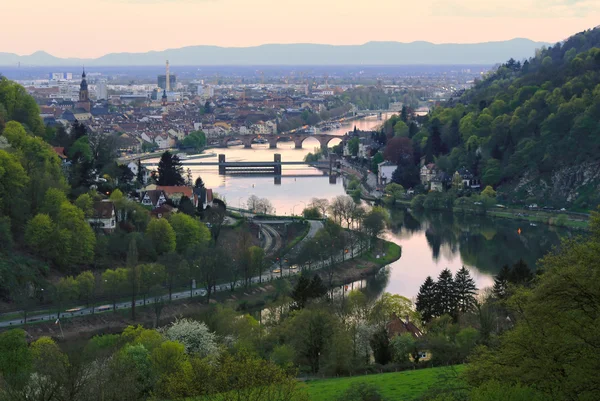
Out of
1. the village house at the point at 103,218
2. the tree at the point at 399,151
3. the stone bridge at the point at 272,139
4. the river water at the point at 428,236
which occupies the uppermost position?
the village house at the point at 103,218

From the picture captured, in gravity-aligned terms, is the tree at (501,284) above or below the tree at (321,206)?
above

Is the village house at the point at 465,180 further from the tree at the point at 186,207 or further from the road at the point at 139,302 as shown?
the road at the point at 139,302

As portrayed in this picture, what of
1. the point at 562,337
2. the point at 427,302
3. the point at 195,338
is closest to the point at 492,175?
the point at 427,302

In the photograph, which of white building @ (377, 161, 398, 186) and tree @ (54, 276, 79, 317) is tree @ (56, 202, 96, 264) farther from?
white building @ (377, 161, 398, 186)

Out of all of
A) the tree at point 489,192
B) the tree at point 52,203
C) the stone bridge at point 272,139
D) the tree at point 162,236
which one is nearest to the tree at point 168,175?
the tree at point 162,236

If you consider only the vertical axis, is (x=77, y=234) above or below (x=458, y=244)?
above

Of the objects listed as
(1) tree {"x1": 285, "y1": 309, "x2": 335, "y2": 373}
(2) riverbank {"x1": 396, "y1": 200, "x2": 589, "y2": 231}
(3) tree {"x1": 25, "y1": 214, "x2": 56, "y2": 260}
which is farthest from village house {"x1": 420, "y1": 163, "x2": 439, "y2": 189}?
(1) tree {"x1": 285, "y1": 309, "x2": 335, "y2": 373}

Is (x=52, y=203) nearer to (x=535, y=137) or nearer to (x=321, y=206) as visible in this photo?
(x=321, y=206)

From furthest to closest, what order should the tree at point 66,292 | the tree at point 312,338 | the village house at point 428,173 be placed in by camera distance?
1. the village house at point 428,173
2. the tree at point 66,292
3. the tree at point 312,338
